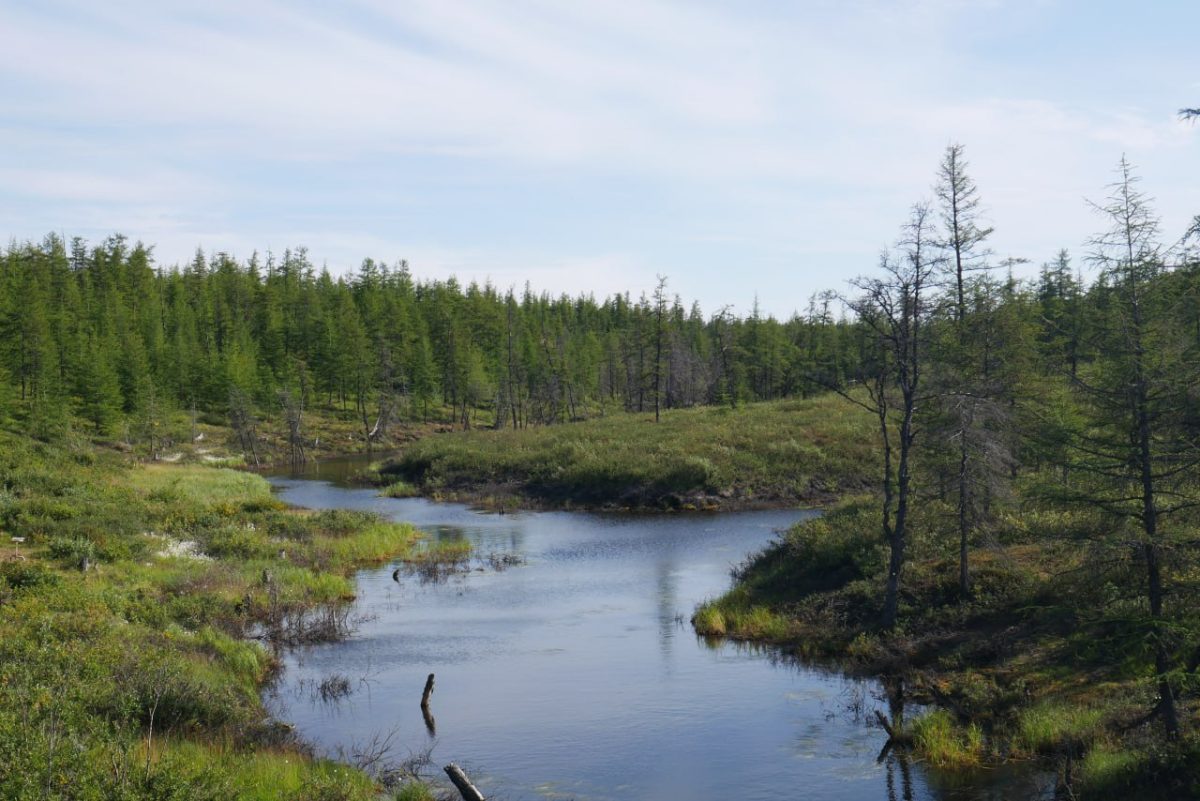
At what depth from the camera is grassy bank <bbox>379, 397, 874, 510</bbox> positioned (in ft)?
181

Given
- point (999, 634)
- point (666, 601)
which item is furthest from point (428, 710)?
point (999, 634)

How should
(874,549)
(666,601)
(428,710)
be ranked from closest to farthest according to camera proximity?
(428,710) → (874,549) → (666,601)

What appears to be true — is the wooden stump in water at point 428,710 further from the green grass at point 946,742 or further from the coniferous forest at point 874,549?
the green grass at point 946,742

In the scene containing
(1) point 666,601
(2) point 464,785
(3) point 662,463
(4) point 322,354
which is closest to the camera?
(2) point 464,785

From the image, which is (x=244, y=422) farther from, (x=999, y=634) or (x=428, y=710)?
(x=999, y=634)

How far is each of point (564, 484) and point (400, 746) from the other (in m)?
40.4

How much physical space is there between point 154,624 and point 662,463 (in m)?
37.1

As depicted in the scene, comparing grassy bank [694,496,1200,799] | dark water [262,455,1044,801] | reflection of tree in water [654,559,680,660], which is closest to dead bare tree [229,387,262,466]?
dark water [262,455,1044,801]

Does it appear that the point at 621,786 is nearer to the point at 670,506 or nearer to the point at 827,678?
the point at 827,678

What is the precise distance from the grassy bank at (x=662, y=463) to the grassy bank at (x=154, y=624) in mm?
15670

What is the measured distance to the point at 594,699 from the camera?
22.1 meters

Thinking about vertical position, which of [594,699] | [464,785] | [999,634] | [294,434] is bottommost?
[594,699]

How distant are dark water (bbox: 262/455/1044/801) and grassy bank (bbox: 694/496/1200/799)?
116 cm

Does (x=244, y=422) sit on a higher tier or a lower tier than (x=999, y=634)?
higher
